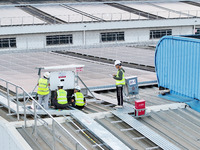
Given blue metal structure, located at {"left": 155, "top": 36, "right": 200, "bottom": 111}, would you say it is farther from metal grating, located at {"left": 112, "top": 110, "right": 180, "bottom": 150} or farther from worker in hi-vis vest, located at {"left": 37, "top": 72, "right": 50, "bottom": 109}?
worker in hi-vis vest, located at {"left": 37, "top": 72, "right": 50, "bottom": 109}

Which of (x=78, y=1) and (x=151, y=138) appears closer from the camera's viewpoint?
(x=151, y=138)

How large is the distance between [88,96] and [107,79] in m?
3.67

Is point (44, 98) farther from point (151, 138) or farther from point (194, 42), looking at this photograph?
point (194, 42)

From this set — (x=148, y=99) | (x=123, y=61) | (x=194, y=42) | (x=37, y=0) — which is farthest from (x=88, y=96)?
(x=37, y=0)

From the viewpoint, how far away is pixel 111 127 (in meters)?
11.9

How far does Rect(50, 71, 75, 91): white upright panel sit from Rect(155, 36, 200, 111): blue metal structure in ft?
12.7

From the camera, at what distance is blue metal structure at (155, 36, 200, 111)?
45.5 ft

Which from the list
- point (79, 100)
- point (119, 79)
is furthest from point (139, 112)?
point (79, 100)

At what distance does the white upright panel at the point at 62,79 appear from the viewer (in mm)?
13977

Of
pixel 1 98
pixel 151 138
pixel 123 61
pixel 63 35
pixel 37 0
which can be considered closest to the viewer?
pixel 151 138

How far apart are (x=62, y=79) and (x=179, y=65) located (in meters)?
4.55

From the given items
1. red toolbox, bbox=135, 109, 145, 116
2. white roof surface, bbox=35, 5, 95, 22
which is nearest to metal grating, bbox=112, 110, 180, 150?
red toolbox, bbox=135, 109, 145, 116

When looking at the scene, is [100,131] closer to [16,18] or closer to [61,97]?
[61,97]

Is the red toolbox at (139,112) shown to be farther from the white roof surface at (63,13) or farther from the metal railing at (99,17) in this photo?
the white roof surface at (63,13)
